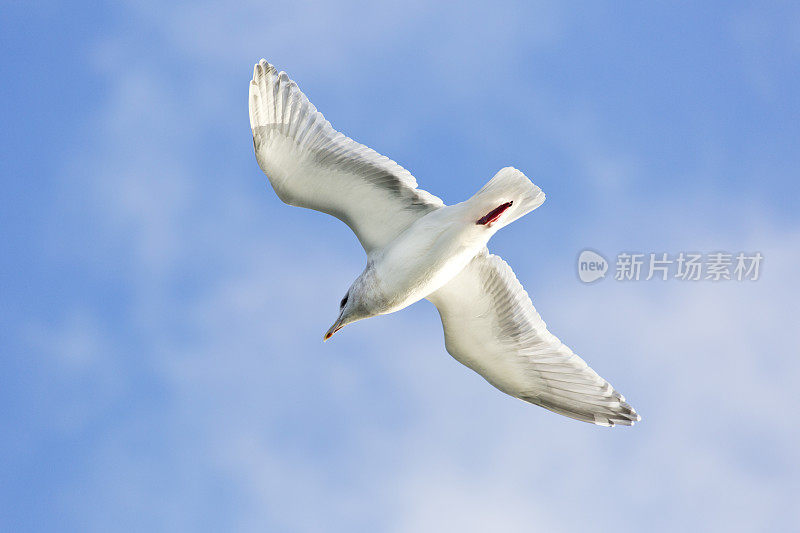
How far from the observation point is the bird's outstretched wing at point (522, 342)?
1027cm

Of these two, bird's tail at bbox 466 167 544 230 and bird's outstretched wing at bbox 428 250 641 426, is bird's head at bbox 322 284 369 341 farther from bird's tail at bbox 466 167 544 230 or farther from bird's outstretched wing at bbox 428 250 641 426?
bird's tail at bbox 466 167 544 230

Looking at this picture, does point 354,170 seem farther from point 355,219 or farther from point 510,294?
point 510,294

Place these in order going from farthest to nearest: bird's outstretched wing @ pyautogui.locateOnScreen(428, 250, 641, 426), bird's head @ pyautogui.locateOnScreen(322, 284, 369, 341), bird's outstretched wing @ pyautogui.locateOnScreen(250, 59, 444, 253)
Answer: bird's outstretched wing @ pyautogui.locateOnScreen(428, 250, 641, 426) < bird's head @ pyautogui.locateOnScreen(322, 284, 369, 341) < bird's outstretched wing @ pyautogui.locateOnScreen(250, 59, 444, 253)

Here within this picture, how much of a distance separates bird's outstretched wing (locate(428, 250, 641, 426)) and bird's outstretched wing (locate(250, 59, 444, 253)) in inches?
30.8

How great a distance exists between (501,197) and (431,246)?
679mm

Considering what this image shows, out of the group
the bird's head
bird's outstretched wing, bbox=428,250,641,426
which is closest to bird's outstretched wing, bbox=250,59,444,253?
the bird's head

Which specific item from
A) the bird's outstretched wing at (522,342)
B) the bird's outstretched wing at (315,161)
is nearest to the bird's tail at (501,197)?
the bird's outstretched wing at (315,161)

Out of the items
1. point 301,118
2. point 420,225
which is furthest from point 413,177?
point 301,118

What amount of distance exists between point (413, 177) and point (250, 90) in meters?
1.48

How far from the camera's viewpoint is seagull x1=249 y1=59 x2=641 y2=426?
9.76 metres

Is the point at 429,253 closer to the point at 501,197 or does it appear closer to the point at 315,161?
the point at 501,197

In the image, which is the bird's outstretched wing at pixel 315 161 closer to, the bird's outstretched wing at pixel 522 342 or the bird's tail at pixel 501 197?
the bird's tail at pixel 501 197

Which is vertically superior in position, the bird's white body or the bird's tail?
the bird's tail

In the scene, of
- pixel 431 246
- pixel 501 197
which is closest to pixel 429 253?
pixel 431 246
